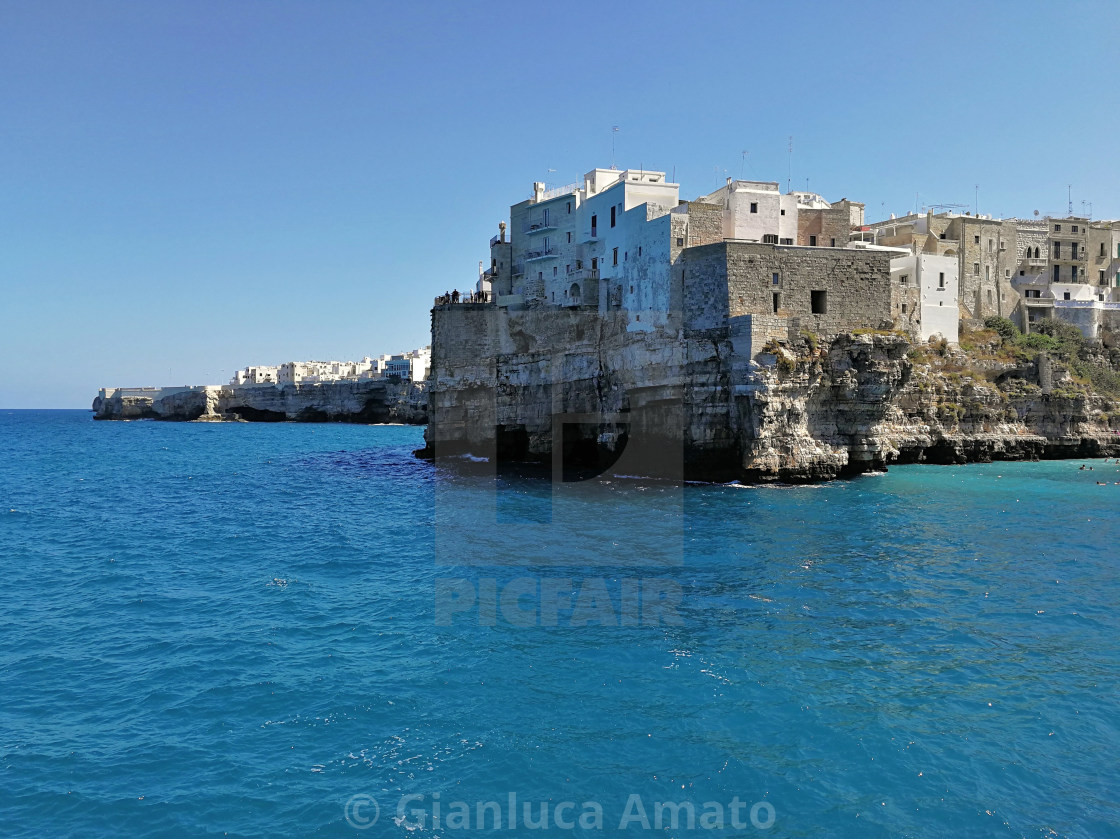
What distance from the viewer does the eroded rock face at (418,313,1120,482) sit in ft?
107

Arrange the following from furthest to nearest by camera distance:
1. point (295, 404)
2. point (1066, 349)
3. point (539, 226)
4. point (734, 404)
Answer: point (295, 404), point (1066, 349), point (539, 226), point (734, 404)

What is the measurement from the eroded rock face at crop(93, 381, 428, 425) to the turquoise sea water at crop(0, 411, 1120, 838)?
75.8 m

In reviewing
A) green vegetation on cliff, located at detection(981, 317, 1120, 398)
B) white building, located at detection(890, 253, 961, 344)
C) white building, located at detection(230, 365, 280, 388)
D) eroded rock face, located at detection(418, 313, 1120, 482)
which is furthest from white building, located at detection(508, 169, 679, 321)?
white building, located at detection(230, 365, 280, 388)

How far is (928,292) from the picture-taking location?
43.3 m

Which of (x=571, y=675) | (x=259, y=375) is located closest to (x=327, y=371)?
(x=259, y=375)


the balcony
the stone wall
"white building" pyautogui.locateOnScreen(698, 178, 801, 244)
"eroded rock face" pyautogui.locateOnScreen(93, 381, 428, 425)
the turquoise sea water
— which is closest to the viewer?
the turquoise sea water

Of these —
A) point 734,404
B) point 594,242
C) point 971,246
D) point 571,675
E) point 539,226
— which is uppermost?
point 539,226

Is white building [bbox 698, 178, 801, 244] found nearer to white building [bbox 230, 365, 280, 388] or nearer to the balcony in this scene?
the balcony

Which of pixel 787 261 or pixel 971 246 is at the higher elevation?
pixel 971 246

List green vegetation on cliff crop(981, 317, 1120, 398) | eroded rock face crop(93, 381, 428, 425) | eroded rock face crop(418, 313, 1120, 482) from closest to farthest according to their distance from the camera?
1. eroded rock face crop(418, 313, 1120, 482)
2. green vegetation on cliff crop(981, 317, 1120, 398)
3. eroded rock face crop(93, 381, 428, 425)

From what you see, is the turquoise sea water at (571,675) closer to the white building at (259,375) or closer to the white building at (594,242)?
the white building at (594,242)

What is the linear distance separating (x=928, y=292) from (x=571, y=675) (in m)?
38.6

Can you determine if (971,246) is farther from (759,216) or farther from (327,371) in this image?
(327,371)

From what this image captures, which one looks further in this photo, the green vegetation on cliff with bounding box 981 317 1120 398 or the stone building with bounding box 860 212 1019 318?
the stone building with bounding box 860 212 1019 318
